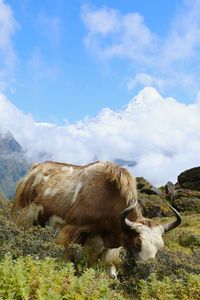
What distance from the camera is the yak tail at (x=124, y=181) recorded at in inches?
513

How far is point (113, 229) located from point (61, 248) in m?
3.62

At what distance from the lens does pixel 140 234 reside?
11.9 metres

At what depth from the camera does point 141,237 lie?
38.8 feet

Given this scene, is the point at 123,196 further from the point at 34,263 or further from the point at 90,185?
the point at 34,263

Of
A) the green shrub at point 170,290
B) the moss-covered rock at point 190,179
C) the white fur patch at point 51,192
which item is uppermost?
the moss-covered rock at point 190,179

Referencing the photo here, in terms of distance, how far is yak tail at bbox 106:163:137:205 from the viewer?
1303 cm

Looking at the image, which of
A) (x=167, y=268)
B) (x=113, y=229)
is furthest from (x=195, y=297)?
(x=113, y=229)

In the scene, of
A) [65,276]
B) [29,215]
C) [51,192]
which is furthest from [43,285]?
[29,215]

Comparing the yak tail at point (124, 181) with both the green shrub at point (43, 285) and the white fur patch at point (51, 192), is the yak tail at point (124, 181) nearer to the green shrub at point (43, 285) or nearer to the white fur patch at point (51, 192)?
the white fur patch at point (51, 192)

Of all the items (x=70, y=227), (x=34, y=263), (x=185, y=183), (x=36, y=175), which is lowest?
(x=34, y=263)

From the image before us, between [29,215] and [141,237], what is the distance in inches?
175

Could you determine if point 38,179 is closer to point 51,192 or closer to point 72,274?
point 51,192

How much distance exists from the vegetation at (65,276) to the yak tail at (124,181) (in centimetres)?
203

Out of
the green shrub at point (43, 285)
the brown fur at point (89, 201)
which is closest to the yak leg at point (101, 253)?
the brown fur at point (89, 201)
